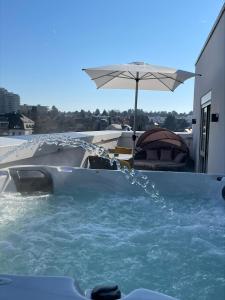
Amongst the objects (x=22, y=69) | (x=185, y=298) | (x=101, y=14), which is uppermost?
(x=101, y=14)

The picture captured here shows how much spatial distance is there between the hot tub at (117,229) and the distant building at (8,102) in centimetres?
203

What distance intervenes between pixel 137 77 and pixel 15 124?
10.0 ft

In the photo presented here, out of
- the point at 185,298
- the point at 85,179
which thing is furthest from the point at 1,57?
the point at 185,298

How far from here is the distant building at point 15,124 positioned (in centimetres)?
543

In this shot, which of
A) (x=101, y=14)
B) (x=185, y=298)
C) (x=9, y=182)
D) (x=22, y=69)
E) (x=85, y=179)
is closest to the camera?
(x=185, y=298)

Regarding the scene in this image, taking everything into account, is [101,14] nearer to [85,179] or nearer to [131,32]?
[131,32]

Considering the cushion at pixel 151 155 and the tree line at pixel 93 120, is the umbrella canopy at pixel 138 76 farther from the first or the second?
the cushion at pixel 151 155

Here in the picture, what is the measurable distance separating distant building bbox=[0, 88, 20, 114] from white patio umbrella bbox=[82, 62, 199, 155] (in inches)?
61.0

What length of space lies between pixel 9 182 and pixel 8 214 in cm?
67

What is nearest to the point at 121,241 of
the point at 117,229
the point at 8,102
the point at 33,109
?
the point at 117,229

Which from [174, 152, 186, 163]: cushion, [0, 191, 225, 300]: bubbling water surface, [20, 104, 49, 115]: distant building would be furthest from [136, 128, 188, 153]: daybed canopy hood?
[0, 191, 225, 300]: bubbling water surface

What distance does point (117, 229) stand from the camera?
10.9 feet

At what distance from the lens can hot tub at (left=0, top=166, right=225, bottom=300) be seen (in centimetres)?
235

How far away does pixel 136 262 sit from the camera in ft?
8.45
